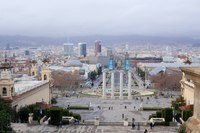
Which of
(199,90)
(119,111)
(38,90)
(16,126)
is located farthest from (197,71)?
(119,111)

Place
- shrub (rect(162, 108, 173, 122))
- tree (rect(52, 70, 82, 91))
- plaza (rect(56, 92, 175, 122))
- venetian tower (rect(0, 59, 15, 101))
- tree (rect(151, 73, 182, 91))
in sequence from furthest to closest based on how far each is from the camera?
tree (rect(52, 70, 82, 91))
tree (rect(151, 73, 182, 91))
plaza (rect(56, 92, 175, 122))
venetian tower (rect(0, 59, 15, 101))
shrub (rect(162, 108, 173, 122))

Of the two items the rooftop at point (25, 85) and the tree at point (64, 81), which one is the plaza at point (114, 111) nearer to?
the rooftop at point (25, 85)

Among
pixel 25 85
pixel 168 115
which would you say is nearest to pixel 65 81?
pixel 25 85

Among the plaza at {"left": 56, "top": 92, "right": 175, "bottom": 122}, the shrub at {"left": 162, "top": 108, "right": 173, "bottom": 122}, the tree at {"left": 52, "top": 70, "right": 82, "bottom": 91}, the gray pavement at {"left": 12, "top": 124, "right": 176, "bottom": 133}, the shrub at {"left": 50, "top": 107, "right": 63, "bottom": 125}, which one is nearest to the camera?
the gray pavement at {"left": 12, "top": 124, "right": 176, "bottom": 133}

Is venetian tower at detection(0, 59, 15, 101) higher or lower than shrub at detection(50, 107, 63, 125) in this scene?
higher

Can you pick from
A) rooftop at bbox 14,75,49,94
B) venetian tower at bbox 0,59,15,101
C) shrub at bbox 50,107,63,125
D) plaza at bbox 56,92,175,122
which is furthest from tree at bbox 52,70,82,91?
shrub at bbox 50,107,63,125

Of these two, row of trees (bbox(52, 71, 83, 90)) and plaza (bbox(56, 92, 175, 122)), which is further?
row of trees (bbox(52, 71, 83, 90))

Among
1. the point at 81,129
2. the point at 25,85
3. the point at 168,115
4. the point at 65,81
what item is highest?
the point at 25,85

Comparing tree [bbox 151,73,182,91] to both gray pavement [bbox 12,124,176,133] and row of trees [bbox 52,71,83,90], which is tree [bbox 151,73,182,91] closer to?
row of trees [bbox 52,71,83,90]

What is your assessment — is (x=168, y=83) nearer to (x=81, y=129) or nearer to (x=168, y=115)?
(x=168, y=115)

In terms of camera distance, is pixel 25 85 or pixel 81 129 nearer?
pixel 81 129

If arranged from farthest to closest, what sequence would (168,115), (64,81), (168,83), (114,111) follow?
(64,81)
(168,83)
(114,111)
(168,115)

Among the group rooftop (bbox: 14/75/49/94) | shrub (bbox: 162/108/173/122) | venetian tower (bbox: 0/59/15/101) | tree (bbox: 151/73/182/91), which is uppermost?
venetian tower (bbox: 0/59/15/101)
